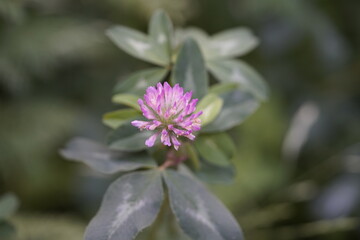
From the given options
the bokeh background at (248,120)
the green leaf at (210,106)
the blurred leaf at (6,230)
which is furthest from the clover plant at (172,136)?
the bokeh background at (248,120)

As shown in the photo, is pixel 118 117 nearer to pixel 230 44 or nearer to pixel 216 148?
pixel 216 148

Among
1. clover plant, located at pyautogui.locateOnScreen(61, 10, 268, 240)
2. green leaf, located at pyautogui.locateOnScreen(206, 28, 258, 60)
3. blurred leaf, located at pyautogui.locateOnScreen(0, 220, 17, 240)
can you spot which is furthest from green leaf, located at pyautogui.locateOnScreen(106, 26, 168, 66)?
blurred leaf, located at pyautogui.locateOnScreen(0, 220, 17, 240)

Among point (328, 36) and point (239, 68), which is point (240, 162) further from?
point (239, 68)

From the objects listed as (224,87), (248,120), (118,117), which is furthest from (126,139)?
(248,120)

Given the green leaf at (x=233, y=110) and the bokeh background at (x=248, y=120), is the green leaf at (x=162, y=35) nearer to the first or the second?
the green leaf at (x=233, y=110)

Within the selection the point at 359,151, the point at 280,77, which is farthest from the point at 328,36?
the point at 359,151
